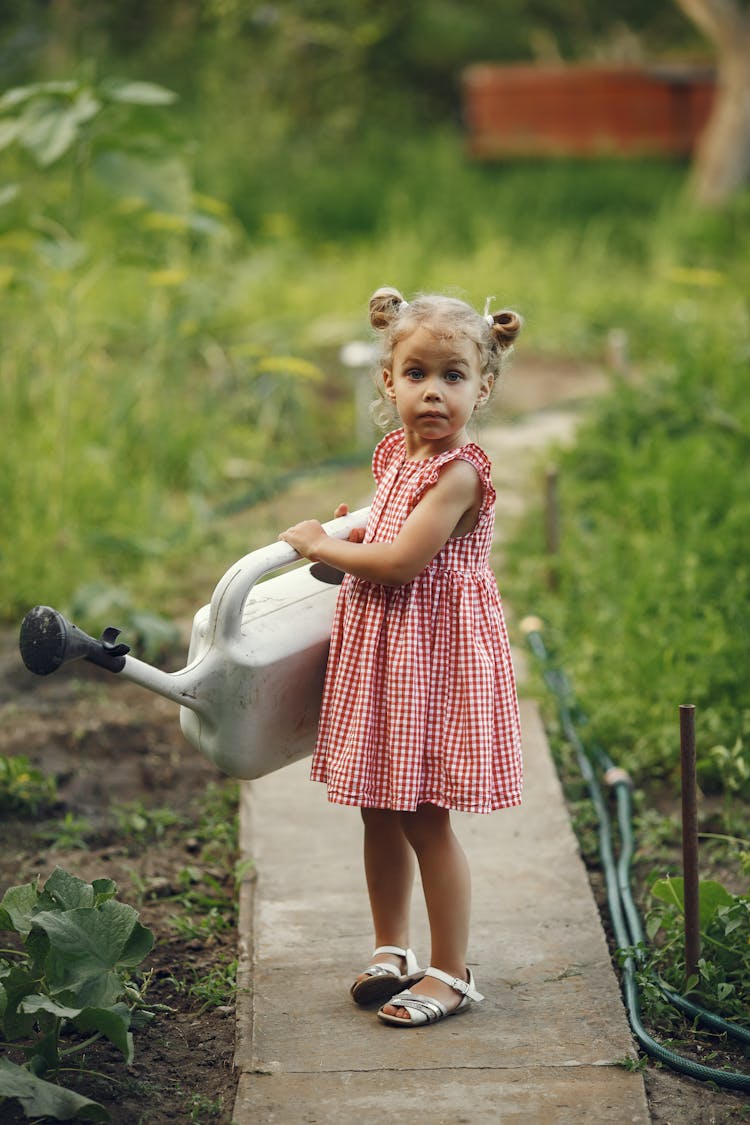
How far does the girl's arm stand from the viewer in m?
2.34

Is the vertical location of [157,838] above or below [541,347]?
below

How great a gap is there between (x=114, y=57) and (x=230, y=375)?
339 inches

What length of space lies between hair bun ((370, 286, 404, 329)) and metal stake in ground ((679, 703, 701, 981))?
0.82m

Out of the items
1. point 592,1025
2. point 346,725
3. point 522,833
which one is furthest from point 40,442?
point 592,1025

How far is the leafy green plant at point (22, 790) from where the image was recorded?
3342 mm

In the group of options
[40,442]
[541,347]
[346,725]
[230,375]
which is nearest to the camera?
[346,725]

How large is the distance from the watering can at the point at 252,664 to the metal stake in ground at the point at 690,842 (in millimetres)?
636

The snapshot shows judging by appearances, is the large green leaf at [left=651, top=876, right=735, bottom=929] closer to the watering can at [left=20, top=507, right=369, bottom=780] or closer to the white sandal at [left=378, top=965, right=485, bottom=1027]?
the white sandal at [left=378, top=965, right=485, bottom=1027]

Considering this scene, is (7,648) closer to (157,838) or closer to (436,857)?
(157,838)

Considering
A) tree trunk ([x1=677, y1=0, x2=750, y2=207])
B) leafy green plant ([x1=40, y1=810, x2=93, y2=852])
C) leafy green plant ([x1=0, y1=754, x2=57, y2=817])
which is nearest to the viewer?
leafy green plant ([x1=40, y1=810, x2=93, y2=852])

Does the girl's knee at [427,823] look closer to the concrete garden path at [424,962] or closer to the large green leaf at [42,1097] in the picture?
the concrete garden path at [424,962]

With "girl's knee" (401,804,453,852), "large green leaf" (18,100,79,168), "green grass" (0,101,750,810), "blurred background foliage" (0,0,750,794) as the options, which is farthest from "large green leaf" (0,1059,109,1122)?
"large green leaf" (18,100,79,168)

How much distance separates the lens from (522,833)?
317 centimetres

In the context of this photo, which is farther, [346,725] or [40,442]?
[40,442]
